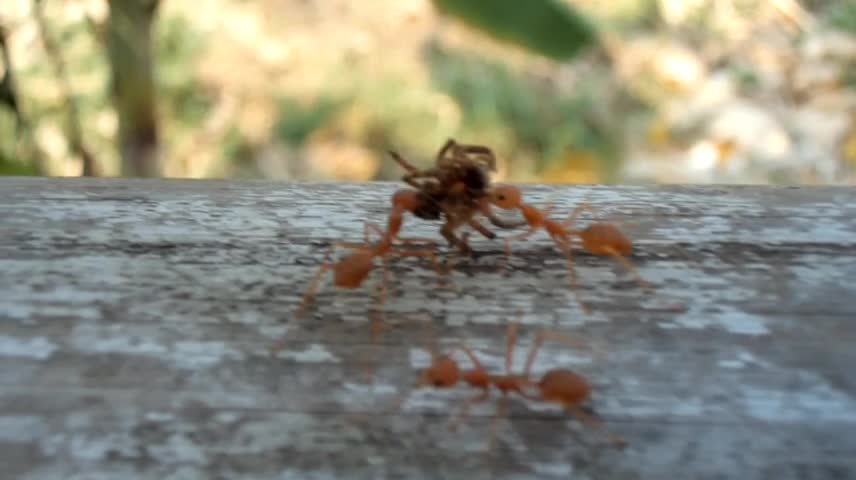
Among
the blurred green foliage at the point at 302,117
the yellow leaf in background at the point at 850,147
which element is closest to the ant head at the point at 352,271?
the yellow leaf in background at the point at 850,147

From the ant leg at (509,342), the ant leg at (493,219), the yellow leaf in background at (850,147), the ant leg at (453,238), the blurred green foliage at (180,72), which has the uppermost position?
the blurred green foliage at (180,72)

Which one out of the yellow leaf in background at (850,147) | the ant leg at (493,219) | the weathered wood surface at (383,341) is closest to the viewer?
the weathered wood surface at (383,341)

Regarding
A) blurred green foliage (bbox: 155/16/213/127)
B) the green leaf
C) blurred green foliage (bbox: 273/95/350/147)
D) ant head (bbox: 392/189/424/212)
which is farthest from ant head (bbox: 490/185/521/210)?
blurred green foliage (bbox: 155/16/213/127)

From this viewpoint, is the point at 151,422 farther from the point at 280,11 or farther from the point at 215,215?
the point at 280,11

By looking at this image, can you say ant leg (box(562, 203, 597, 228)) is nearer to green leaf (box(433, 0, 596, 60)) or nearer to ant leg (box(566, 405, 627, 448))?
ant leg (box(566, 405, 627, 448))

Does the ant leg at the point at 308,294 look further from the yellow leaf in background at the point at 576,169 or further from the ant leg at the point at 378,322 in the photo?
the yellow leaf in background at the point at 576,169

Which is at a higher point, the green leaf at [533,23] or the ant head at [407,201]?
the green leaf at [533,23]

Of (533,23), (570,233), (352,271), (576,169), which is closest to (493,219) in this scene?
(570,233)
